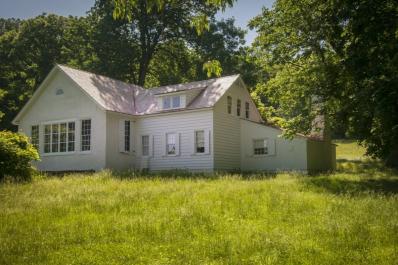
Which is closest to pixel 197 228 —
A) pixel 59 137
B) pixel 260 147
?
pixel 260 147

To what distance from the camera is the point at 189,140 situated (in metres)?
28.1

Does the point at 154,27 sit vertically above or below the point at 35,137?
above

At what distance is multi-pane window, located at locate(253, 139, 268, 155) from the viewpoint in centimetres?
2995

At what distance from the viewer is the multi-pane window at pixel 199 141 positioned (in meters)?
27.9

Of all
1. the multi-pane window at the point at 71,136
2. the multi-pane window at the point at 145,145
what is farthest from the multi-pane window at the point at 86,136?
the multi-pane window at the point at 145,145

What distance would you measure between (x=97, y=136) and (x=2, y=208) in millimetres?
16360

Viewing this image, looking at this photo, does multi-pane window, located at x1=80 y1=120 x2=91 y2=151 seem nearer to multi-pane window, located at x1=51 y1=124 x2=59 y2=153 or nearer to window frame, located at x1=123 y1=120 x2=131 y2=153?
multi-pane window, located at x1=51 y1=124 x2=59 y2=153

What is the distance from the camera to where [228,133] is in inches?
1156

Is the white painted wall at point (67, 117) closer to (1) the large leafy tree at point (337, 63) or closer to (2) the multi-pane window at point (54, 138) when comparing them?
(2) the multi-pane window at point (54, 138)

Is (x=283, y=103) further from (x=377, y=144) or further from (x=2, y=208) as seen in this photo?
(x=2, y=208)

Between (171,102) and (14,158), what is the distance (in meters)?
12.1

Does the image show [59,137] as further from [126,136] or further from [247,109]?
[247,109]

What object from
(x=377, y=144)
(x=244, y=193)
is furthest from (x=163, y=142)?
(x=244, y=193)

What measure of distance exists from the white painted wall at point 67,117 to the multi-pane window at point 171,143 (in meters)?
4.27
